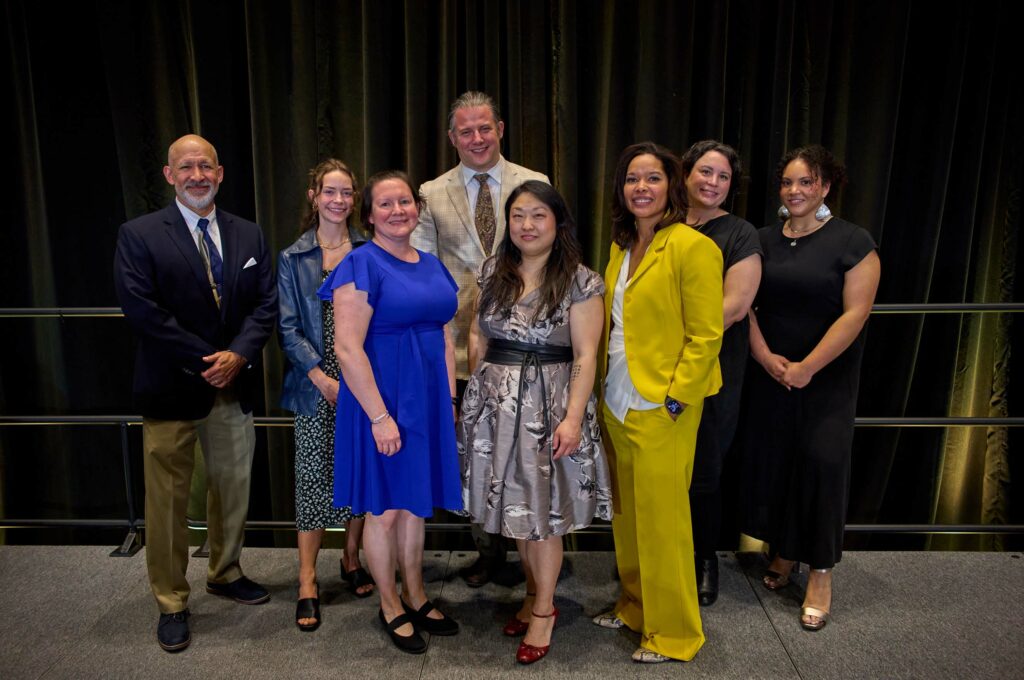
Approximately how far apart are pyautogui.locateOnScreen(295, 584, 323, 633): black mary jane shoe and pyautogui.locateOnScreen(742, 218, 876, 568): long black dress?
158cm

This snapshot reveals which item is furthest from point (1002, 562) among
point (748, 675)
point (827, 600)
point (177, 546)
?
point (177, 546)

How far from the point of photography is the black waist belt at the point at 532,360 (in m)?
1.94

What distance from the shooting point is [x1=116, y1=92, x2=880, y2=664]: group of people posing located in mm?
1920

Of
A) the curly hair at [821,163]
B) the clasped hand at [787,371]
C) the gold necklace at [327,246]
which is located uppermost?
the curly hair at [821,163]

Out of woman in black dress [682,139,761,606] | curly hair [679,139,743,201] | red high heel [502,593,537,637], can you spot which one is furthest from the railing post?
curly hair [679,139,743,201]

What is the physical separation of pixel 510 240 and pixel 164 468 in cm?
133

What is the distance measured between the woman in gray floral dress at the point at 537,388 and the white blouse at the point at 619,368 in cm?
8

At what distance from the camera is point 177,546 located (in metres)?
2.23

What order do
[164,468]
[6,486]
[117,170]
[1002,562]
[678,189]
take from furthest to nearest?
[6,486] → [117,170] → [1002,562] → [164,468] → [678,189]

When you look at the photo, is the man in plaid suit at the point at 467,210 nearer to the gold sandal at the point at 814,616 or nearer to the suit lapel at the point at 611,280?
the suit lapel at the point at 611,280

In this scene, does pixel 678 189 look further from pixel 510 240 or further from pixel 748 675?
pixel 748 675

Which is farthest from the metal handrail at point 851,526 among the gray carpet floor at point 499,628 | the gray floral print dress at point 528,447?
the gray floral print dress at point 528,447

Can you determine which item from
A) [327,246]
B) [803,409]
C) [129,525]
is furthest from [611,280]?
[129,525]

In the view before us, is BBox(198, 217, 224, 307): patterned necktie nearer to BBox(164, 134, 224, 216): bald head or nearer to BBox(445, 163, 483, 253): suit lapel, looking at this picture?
BBox(164, 134, 224, 216): bald head
